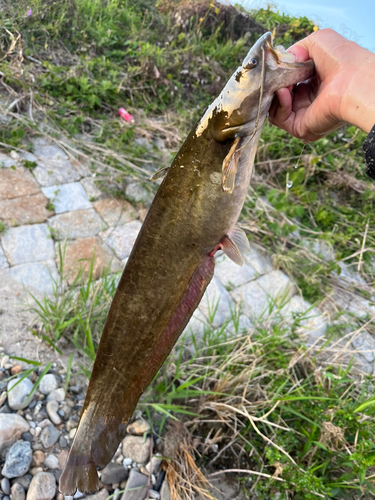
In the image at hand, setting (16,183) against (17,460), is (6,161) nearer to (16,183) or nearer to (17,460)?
(16,183)

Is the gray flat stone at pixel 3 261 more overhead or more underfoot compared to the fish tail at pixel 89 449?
more underfoot

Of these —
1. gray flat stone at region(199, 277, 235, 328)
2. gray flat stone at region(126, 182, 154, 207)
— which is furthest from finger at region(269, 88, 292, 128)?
gray flat stone at region(126, 182, 154, 207)

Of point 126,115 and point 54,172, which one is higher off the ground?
point 126,115

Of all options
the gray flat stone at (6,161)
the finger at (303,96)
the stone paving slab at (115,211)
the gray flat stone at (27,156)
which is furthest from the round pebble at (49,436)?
the gray flat stone at (27,156)

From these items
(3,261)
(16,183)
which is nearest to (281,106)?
(3,261)

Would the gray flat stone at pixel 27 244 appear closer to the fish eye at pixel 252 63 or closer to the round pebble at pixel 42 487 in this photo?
the round pebble at pixel 42 487

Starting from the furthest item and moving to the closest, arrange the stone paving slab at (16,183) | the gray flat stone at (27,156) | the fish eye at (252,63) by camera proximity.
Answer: the gray flat stone at (27,156), the stone paving slab at (16,183), the fish eye at (252,63)

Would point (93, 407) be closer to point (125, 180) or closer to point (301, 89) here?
point (301, 89)

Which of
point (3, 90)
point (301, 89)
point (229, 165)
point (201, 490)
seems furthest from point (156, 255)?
point (3, 90)

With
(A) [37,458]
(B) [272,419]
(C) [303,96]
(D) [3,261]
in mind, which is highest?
(C) [303,96]
